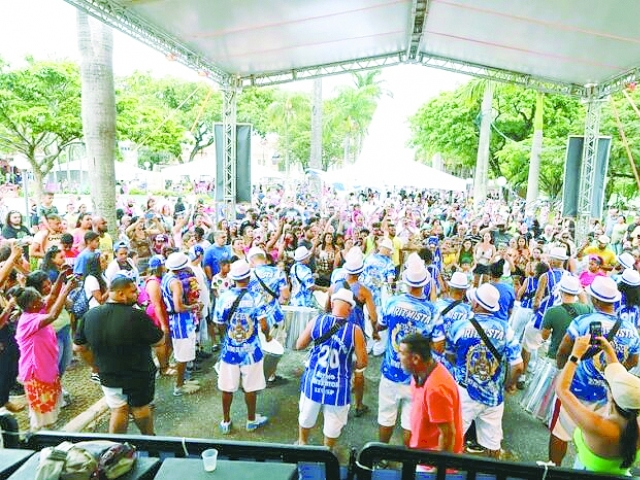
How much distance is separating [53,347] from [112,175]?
507 centimetres

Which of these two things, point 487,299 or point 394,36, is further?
point 394,36

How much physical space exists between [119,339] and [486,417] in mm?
3190

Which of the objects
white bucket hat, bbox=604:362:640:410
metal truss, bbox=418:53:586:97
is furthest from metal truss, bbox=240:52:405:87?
white bucket hat, bbox=604:362:640:410

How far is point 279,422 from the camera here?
5.01m

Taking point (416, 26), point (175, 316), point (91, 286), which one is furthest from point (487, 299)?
point (416, 26)

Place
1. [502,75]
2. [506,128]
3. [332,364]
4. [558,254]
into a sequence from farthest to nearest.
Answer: [506,128] → [502,75] → [558,254] → [332,364]

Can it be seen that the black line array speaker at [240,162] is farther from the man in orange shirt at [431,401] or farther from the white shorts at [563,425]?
the man in orange shirt at [431,401]

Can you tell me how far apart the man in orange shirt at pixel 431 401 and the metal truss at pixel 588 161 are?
32.5ft

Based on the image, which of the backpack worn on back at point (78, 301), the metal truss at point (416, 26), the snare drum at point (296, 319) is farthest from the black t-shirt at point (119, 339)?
the metal truss at point (416, 26)

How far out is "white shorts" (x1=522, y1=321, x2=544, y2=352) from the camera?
5930 mm

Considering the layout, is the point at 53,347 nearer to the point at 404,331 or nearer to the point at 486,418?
the point at 404,331

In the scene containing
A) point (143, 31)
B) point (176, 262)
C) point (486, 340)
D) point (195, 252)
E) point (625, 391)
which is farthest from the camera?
point (143, 31)

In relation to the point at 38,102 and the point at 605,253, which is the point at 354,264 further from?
the point at 38,102

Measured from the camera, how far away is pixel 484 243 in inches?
326
